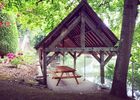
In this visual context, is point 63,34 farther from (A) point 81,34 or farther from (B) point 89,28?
(B) point 89,28

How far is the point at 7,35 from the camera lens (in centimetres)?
1853

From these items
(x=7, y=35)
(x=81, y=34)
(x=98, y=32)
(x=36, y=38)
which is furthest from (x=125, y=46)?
(x=36, y=38)

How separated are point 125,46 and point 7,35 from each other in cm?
1104

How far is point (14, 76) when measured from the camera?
13.3m

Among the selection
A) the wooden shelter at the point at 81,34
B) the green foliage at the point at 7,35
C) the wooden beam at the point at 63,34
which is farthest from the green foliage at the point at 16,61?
the wooden beam at the point at 63,34

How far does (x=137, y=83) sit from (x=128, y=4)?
767 centimetres

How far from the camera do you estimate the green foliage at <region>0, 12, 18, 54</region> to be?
59.9ft

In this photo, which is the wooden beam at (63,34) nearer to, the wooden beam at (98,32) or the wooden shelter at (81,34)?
the wooden shelter at (81,34)

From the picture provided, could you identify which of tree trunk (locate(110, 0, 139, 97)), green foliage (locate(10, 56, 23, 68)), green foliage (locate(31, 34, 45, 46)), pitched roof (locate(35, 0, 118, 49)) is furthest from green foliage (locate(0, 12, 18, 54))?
green foliage (locate(31, 34, 45, 46))

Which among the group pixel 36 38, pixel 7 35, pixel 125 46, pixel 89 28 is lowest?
pixel 125 46

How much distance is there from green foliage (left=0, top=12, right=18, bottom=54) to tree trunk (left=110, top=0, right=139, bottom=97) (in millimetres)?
10426

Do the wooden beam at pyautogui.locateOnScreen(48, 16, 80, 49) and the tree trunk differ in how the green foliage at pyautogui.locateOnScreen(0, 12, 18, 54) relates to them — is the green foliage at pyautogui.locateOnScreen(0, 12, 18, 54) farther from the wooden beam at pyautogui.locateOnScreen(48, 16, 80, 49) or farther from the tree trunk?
the tree trunk

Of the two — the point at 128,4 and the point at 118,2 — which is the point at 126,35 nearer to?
the point at 128,4

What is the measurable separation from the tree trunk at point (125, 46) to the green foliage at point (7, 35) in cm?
1043
